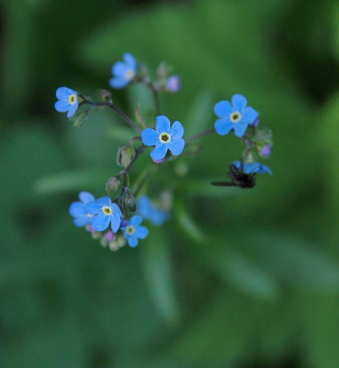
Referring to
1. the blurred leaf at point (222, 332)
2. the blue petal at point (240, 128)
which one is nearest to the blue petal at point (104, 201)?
the blue petal at point (240, 128)

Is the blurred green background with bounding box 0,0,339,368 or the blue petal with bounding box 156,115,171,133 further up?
the blue petal with bounding box 156,115,171,133

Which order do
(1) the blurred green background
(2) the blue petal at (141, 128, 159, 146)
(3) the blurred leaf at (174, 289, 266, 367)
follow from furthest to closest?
(3) the blurred leaf at (174, 289, 266, 367), (1) the blurred green background, (2) the blue petal at (141, 128, 159, 146)

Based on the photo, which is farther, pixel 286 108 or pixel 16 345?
pixel 286 108

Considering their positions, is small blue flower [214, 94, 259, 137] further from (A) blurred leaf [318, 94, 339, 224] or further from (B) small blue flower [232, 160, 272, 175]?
(A) blurred leaf [318, 94, 339, 224]

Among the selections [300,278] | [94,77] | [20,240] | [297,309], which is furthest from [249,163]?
[94,77]

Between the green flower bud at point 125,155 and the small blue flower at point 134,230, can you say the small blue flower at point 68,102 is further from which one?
the small blue flower at point 134,230

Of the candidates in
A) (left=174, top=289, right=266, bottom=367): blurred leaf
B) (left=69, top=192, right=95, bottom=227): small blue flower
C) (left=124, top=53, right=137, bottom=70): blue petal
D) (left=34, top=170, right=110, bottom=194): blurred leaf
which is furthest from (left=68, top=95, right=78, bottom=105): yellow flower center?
(left=174, top=289, right=266, bottom=367): blurred leaf

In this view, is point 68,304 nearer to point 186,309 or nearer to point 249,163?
point 186,309
